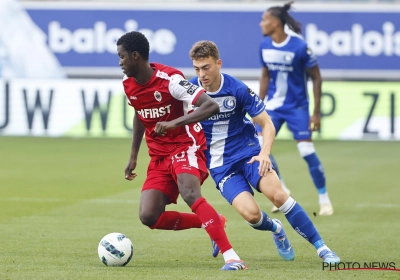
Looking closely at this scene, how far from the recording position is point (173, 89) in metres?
6.79

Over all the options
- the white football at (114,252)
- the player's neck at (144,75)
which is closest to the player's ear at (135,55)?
the player's neck at (144,75)

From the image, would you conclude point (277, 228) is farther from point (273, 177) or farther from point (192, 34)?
point (192, 34)

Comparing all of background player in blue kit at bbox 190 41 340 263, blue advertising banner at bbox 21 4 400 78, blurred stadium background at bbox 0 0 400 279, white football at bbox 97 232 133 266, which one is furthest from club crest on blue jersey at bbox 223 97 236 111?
blue advertising banner at bbox 21 4 400 78

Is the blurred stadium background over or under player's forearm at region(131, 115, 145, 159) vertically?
under

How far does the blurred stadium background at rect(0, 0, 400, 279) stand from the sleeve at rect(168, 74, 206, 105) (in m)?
3.84

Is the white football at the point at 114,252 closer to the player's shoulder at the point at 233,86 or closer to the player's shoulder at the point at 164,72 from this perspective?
the player's shoulder at the point at 164,72

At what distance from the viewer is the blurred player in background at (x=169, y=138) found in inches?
257

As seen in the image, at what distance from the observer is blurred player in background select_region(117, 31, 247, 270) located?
21.4 ft

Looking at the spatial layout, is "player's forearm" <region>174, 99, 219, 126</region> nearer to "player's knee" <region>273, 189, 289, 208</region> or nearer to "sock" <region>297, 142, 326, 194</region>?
"player's knee" <region>273, 189, 289, 208</region>

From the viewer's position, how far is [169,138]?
23.3 feet

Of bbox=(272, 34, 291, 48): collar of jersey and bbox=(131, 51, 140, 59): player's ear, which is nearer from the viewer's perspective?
bbox=(131, 51, 140, 59): player's ear

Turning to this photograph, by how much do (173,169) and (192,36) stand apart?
47.8ft

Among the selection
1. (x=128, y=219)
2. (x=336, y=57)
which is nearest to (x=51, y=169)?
(x=128, y=219)

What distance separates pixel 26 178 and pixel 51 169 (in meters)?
1.15
